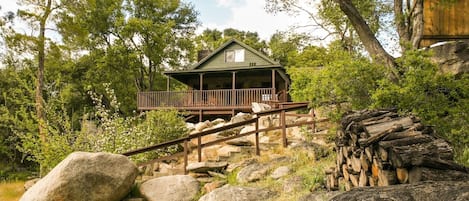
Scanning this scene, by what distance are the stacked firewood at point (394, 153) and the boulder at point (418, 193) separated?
420 mm

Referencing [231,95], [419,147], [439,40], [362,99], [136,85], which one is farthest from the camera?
[136,85]

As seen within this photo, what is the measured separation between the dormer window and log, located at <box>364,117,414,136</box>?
19054 mm

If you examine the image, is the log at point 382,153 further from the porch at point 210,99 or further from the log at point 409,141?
the porch at point 210,99

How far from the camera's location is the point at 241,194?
5.32 metres

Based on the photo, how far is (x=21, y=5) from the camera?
13.6 m

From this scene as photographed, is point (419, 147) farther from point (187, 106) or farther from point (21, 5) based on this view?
point (187, 106)

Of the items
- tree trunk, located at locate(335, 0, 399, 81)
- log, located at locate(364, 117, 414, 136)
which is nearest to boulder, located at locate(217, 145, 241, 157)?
tree trunk, located at locate(335, 0, 399, 81)

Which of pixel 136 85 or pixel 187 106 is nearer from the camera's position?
pixel 187 106

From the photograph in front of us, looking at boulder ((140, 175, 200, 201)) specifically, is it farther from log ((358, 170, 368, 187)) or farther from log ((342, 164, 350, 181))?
log ((358, 170, 368, 187))

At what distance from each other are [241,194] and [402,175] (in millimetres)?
3333

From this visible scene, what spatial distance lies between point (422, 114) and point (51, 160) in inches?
313

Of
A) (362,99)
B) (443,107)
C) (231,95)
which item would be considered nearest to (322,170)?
(362,99)

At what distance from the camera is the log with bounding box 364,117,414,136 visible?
2.83 metres

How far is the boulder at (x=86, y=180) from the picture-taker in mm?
5762
